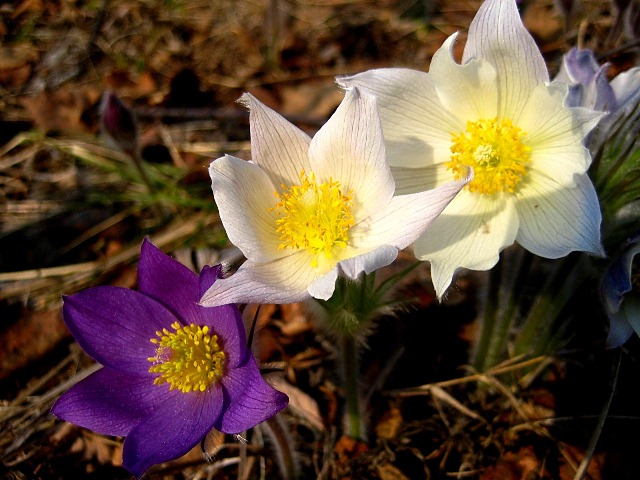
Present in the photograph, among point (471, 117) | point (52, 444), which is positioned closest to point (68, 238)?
point (52, 444)

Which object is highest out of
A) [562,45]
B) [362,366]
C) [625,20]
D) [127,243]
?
[625,20]

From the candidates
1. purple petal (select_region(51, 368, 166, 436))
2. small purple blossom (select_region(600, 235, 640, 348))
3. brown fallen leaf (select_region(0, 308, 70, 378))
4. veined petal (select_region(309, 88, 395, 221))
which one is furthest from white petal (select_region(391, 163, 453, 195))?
brown fallen leaf (select_region(0, 308, 70, 378))

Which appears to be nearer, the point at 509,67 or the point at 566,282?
the point at 509,67

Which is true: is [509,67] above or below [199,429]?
above

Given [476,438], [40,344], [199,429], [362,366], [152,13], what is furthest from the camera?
[152,13]

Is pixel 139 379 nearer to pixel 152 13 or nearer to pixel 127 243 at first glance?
pixel 127 243
